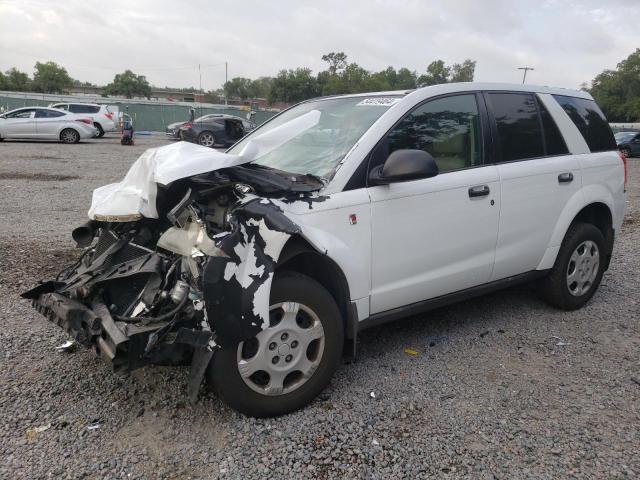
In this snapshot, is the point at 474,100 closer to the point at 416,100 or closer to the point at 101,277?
the point at 416,100

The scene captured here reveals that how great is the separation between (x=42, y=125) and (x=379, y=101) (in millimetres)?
21448

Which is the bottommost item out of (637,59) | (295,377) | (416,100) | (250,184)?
(295,377)

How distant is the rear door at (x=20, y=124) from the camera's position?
66.9ft

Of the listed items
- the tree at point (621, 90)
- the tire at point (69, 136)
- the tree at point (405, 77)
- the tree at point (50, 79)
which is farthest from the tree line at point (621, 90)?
the tree at point (50, 79)

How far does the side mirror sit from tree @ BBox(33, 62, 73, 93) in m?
97.1

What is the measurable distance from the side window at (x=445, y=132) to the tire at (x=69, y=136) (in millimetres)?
21746

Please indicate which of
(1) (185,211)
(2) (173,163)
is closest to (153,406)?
(1) (185,211)

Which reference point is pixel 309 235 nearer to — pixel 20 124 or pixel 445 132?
pixel 445 132

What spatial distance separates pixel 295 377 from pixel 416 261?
1.09m

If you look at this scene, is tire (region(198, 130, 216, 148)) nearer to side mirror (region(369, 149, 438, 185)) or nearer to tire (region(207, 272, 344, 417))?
side mirror (region(369, 149, 438, 185))

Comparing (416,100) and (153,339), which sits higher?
(416,100)

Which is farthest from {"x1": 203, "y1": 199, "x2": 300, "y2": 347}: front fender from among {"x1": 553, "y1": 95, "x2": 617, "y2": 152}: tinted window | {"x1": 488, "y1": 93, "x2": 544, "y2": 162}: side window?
{"x1": 553, "y1": 95, "x2": 617, "y2": 152}: tinted window

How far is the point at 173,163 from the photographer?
2754 mm

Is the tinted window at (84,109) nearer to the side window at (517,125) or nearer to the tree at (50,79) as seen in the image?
the side window at (517,125)
